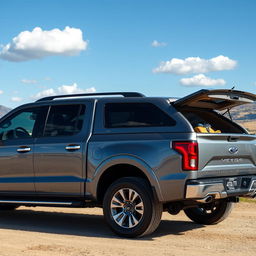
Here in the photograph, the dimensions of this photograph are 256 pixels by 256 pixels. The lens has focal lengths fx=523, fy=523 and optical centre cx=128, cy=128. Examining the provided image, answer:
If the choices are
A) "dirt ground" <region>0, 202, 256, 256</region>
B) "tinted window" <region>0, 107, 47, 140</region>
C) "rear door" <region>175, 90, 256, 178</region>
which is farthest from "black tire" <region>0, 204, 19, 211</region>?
"rear door" <region>175, 90, 256, 178</region>

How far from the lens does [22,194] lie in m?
7.53

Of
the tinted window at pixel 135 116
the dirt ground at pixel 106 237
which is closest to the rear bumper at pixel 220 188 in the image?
the dirt ground at pixel 106 237

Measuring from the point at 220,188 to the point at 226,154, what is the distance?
47 cm

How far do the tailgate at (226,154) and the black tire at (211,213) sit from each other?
983mm

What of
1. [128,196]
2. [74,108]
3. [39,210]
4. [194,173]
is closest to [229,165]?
[194,173]

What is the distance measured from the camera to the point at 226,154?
6582 mm

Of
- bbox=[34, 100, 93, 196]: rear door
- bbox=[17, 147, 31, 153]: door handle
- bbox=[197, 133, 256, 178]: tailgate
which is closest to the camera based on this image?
bbox=[197, 133, 256, 178]: tailgate

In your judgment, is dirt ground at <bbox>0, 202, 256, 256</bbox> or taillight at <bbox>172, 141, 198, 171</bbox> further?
taillight at <bbox>172, 141, 198, 171</bbox>

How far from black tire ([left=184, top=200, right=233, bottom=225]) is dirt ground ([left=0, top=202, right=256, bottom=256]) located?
0.12 m

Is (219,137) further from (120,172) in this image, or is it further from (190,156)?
(120,172)

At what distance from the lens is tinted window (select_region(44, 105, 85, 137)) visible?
722cm

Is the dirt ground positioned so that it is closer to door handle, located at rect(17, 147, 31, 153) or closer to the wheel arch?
the wheel arch

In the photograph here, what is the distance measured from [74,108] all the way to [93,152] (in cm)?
84

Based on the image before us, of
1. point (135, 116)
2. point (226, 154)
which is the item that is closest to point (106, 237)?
point (135, 116)
